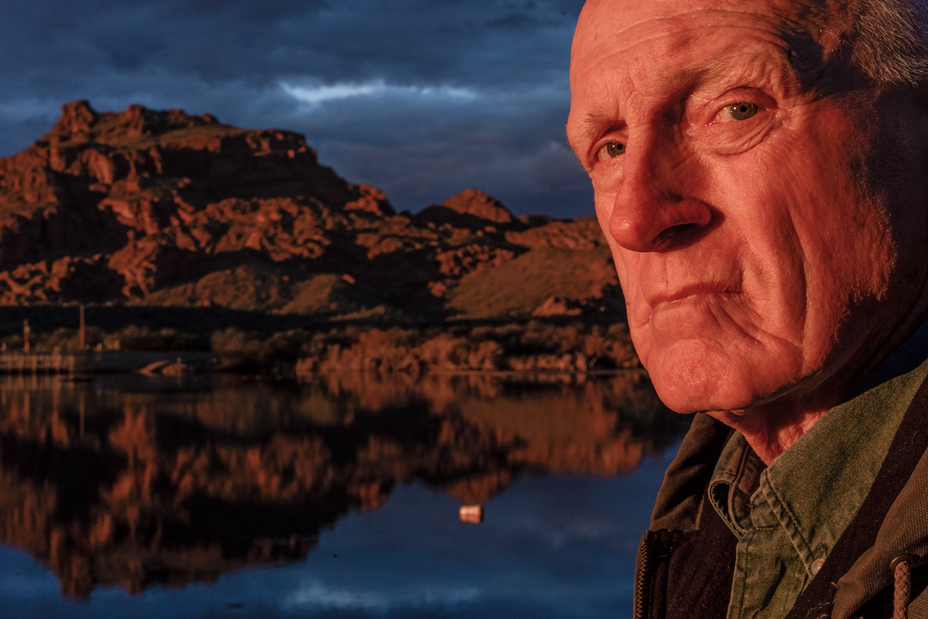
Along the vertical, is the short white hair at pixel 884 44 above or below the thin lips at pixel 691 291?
above

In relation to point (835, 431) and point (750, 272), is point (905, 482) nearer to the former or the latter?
point (835, 431)

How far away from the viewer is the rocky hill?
63406mm

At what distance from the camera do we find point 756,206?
111 cm

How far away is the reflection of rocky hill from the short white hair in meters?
Result: 6.84

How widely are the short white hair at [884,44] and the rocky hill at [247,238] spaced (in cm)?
4324

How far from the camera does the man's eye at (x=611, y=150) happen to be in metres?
1.36

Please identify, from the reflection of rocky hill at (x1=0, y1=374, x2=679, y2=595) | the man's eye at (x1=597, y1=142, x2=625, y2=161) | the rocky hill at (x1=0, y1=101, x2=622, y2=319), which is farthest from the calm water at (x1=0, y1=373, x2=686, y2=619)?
the rocky hill at (x1=0, y1=101, x2=622, y2=319)

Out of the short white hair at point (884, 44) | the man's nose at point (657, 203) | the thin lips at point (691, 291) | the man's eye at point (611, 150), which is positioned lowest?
the thin lips at point (691, 291)

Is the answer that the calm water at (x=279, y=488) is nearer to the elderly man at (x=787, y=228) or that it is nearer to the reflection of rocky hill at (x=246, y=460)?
the reflection of rocky hill at (x=246, y=460)

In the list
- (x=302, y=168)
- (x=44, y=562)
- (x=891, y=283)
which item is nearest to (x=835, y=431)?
(x=891, y=283)

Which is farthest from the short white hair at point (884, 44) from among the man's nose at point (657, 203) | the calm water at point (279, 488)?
the calm water at point (279, 488)

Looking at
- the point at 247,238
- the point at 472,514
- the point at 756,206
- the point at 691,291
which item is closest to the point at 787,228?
the point at 756,206

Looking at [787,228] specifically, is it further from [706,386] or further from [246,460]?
[246,460]

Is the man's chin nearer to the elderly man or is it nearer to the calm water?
the elderly man
